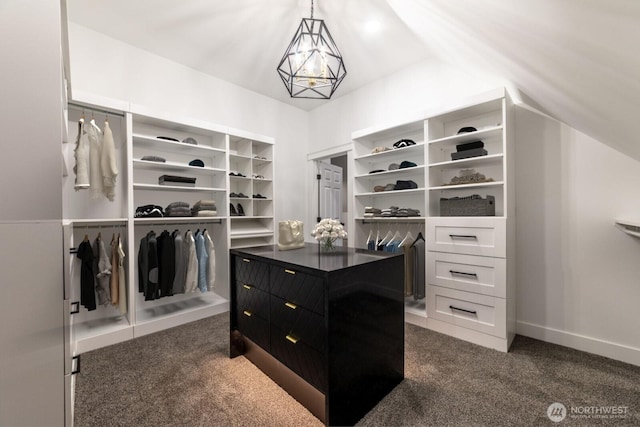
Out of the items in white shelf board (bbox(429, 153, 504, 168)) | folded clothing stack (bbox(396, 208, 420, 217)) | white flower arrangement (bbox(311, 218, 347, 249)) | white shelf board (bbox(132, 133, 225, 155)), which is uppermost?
white shelf board (bbox(132, 133, 225, 155))

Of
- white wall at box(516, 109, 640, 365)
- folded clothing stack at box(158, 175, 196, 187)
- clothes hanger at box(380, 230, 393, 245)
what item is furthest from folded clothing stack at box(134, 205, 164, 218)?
white wall at box(516, 109, 640, 365)

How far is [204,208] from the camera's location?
3078 millimetres

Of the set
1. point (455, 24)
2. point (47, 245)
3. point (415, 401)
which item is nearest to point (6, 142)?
point (47, 245)

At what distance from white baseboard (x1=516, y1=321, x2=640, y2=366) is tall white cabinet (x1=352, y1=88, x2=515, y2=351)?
0.67 feet

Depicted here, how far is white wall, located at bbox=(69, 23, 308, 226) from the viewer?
8.70ft

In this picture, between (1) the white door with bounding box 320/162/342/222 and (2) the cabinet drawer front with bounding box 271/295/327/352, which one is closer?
(2) the cabinet drawer front with bounding box 271/295/327/352

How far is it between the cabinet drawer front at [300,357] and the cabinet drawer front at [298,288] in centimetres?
24

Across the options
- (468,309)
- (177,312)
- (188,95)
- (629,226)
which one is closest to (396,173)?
(468,309)

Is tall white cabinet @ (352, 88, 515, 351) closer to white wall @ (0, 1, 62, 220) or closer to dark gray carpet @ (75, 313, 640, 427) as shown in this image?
dark gray carpet @ (75, 313, 640, 427)

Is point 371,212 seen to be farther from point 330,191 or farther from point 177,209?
point 177,209

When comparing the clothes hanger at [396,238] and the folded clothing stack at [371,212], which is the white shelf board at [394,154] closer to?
the folded clothing stack at [371,212]

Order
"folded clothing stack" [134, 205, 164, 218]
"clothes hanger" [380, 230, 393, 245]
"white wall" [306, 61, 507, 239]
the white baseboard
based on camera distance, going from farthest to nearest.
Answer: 1. "clothes hanger" [380, 230, 393, 245]
2. "white wall" [306, 61, 507, 239]
3. "folded clothing stack" [134, 205, 164, 218]
4. the white baseboard

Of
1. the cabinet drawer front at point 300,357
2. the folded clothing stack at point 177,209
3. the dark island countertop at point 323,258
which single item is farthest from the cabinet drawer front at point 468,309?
the folded clothing stack at point 177,209

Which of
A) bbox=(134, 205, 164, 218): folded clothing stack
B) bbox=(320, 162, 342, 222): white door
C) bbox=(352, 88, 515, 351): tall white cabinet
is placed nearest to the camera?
bbox=(352, 88, 515, 351): tall white cabinet
